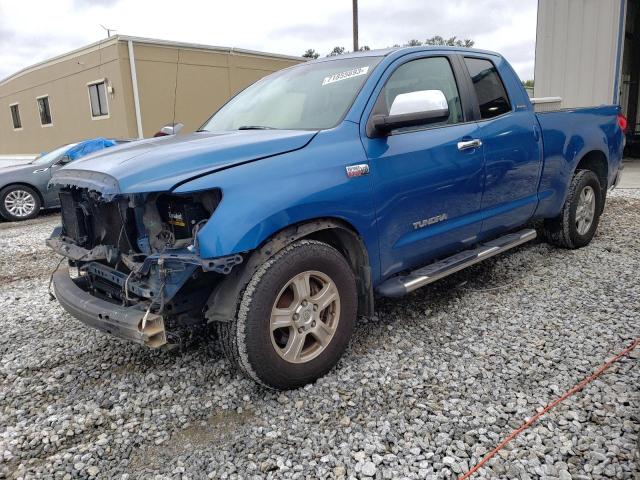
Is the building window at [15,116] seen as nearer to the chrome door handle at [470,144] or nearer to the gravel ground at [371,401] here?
the gravel ground at [371,401]

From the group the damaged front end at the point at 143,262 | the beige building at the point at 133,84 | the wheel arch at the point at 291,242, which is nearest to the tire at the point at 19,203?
the beige building at the point at 133,84

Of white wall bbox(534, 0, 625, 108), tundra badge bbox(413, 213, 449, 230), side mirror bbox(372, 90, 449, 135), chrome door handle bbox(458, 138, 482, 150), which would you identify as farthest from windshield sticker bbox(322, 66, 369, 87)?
white wall bbox(534, 0, 625, 108)

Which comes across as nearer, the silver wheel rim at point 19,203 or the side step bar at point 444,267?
the side step bar at point 444,267

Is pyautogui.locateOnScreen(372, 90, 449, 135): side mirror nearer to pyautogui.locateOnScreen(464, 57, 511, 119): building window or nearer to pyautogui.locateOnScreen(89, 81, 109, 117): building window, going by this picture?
pyautogui.locateOnScreen(464, 57, 511, 119): building window

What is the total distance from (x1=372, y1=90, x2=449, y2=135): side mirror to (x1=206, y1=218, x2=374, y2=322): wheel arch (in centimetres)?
65

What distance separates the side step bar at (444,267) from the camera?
10.7 feet

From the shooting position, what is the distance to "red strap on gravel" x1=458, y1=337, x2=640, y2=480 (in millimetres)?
2254

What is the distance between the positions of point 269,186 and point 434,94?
1.34 meters

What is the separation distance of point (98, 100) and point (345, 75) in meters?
16.8

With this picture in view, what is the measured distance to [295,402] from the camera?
2807mm

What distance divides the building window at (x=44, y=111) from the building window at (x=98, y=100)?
4.42m

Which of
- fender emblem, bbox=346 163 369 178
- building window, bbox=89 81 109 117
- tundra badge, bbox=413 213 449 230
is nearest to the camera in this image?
fender emblem, bbox=346 163 369 178

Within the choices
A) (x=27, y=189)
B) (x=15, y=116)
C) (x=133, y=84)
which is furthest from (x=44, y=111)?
(x=27, y=189)

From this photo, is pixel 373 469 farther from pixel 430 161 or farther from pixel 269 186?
pixel 430 161
